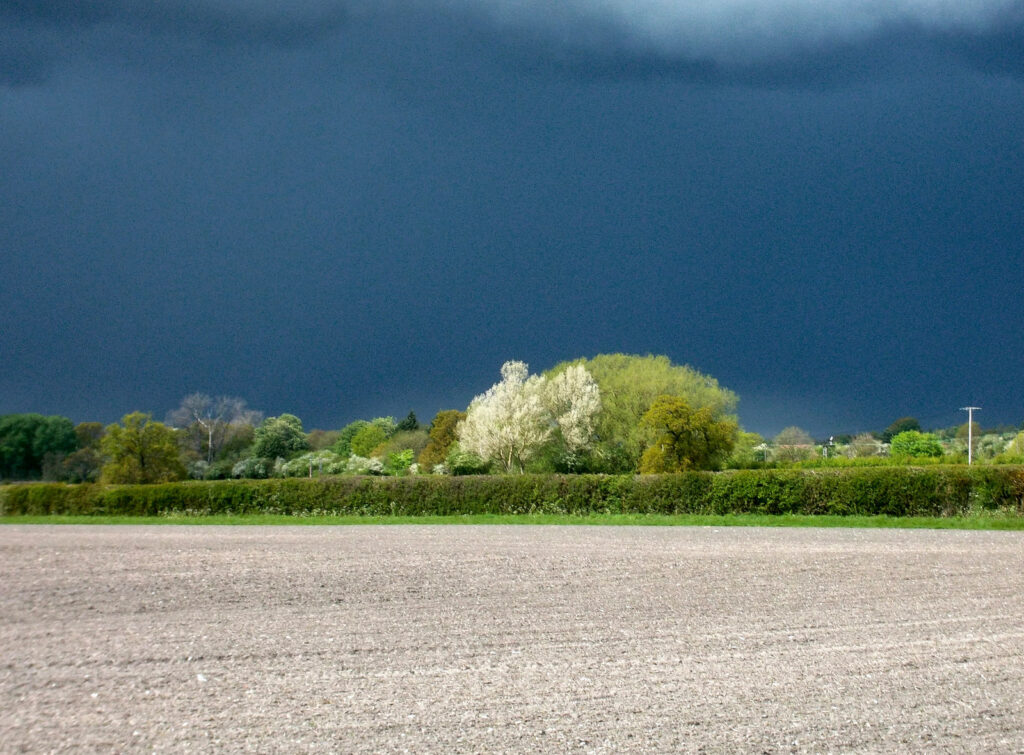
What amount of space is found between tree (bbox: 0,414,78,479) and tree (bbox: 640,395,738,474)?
35798 mm

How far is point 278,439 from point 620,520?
52.5 m

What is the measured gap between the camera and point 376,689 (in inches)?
226

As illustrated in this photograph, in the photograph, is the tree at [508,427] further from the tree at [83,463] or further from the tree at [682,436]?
the tree at [83,463]

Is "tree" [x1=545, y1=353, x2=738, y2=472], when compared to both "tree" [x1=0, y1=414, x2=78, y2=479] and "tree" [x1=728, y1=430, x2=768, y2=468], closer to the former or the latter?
"tree" [x1=728, y1=430, x2=768, y2=468]

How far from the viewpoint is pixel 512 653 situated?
21.9 ft

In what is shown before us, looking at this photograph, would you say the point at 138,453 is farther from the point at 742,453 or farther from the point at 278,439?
the point at 742,453

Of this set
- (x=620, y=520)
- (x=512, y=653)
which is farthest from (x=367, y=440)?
(x=512, y=653)

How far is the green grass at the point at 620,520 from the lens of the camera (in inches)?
752

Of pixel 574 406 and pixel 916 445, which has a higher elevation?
pixel 574 406

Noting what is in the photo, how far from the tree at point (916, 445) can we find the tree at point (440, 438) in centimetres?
4011

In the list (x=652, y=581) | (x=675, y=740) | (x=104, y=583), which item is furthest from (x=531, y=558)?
(x=675, y=740)

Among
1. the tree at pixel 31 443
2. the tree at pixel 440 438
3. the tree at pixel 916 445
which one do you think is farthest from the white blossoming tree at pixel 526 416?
the tree at pixel 916 445

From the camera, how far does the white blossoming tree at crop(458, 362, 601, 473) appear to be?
47.2 m

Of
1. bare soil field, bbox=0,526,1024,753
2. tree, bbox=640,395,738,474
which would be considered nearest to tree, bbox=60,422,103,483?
tree, bbox=640,395,738,474
